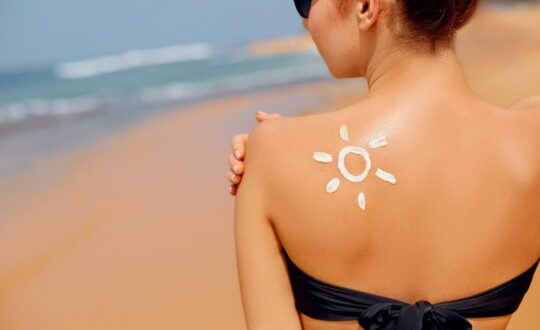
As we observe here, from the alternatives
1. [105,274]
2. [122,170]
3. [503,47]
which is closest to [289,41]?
[503,47]

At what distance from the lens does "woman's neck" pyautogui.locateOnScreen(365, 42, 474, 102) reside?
139cm

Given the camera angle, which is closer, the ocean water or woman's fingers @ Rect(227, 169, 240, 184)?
woman's fingers @ Rect(227, 169, 240, 184)

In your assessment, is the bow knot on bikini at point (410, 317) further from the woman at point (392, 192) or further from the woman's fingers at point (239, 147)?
the woman's fingers at point (239, 147)

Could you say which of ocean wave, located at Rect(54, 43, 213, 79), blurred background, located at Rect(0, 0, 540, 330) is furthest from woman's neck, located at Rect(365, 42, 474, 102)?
ocean wave, located at Rect(54, 43, 213, 79)

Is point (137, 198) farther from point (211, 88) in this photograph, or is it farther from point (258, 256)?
point (211, 88)

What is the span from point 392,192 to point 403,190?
2cm

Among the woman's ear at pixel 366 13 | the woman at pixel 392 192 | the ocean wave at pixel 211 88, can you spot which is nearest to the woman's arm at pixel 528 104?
the woman at pixel 392 192

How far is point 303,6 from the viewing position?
1.52 metres

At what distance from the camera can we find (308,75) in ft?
53.3

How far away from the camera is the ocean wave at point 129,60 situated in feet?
94.2

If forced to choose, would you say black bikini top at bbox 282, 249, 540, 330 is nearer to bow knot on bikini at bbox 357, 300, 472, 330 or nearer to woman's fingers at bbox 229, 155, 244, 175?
bow knot on bikini at bbox 357, 300, 472, 330

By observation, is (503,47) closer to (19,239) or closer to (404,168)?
(19,239)

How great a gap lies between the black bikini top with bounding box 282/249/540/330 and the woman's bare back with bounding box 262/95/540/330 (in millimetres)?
22

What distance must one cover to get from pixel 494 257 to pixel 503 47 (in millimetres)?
17576
